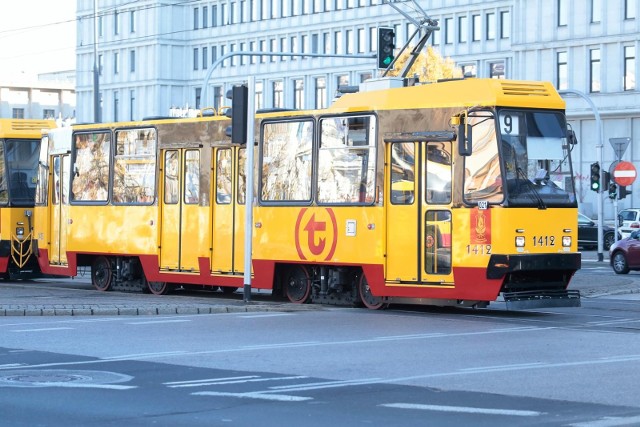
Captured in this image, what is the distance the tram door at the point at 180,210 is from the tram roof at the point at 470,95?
15.3 feet

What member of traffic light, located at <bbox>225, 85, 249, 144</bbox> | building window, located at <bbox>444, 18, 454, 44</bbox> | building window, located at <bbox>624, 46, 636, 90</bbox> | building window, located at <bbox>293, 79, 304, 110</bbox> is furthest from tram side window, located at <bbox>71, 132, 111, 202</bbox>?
building window, located at <bbox>293, 79, 304, 110</bbox>

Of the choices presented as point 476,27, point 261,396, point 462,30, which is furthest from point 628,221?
point 261,396

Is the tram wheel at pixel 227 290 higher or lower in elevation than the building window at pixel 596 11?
lower

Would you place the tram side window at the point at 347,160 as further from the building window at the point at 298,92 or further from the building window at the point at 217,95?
the building window at the point at 217,95

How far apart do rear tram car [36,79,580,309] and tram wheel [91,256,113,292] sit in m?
0.05

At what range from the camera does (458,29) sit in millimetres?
105188

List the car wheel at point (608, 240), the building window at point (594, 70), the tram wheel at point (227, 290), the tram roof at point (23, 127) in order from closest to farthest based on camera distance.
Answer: the tram wheel at point (227, 290), the tram roof at point (23, 127), the car wheel at point (608, 240), the building window at point (594, 70)

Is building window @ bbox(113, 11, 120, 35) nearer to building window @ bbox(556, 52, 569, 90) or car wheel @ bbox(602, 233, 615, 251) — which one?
building window @ bbox(556, 52, 569, 90)

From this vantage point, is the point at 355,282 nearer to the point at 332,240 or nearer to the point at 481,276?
the point at 332,240

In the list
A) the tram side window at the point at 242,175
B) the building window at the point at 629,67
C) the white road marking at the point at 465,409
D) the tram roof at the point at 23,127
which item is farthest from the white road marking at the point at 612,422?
the building window at the point at 629,67

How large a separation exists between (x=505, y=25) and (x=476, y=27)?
298cm

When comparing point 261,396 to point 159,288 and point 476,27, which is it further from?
point 476,27

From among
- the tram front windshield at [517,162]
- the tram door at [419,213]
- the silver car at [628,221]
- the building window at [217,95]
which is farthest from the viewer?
the building window at [217,95]

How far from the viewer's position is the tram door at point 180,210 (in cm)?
2673
